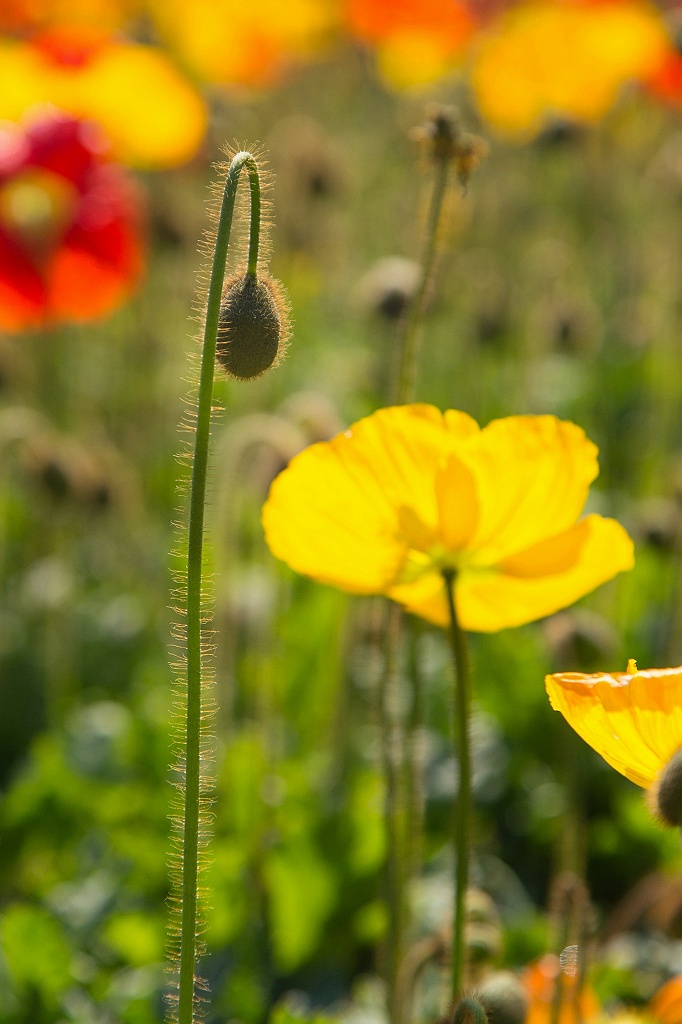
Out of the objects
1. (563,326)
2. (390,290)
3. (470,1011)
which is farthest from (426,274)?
(563,326)

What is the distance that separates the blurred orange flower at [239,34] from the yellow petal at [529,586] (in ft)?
10.0

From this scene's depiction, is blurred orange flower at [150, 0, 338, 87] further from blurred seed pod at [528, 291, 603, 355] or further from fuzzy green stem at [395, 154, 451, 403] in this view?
fuzzy green stem at [395, 154, 451, 403]

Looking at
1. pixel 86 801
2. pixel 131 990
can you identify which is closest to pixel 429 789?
pixel 86 801

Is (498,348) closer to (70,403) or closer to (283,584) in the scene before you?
(70,403)

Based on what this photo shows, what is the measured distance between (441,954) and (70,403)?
279 cm

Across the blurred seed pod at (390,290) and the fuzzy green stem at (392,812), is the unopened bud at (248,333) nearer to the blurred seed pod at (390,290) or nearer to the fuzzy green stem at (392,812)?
the fuzzy green stem at (392,812)

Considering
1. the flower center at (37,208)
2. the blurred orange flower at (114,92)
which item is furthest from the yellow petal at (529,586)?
the blurred orange flower at (114,92)

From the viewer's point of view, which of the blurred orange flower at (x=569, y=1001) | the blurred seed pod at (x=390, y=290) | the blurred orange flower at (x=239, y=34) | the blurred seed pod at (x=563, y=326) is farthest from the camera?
the blurred orange flower at (x=239, y=34)

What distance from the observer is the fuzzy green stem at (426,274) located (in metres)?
1.11

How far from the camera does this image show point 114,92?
330 centimetres

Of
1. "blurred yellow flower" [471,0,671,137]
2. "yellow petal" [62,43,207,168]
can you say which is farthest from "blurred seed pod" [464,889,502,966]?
"blurred yellow flower" [471,0,671,137]

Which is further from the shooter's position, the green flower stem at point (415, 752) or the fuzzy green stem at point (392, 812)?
the green flower stem at point (415, 752)

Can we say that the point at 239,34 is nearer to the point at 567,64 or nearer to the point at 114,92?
the point at 114,92

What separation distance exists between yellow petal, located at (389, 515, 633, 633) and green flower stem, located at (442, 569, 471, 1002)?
0.17ft
